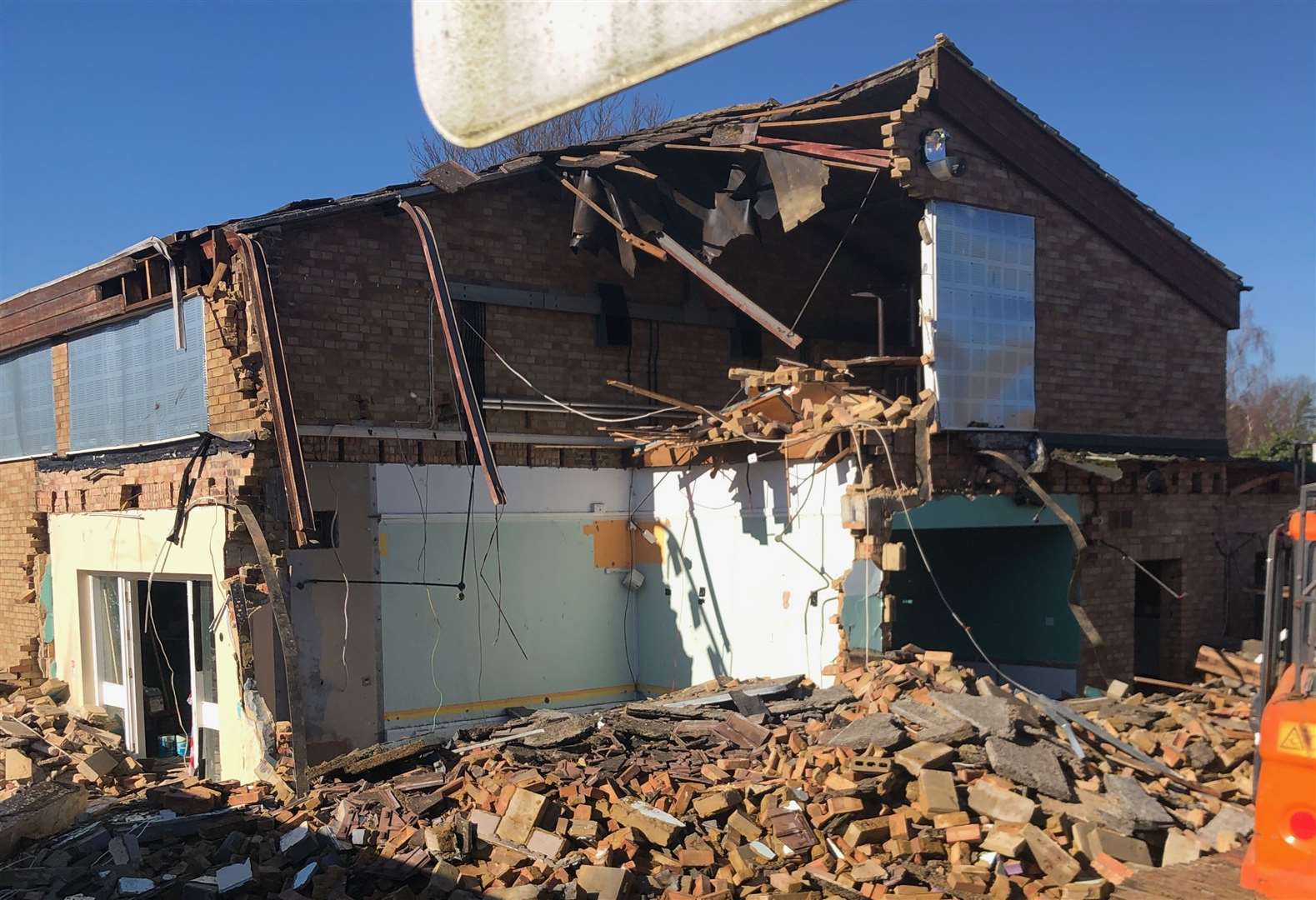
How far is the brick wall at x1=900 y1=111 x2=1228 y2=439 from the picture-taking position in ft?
40.7

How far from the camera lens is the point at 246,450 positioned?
10.9 metres

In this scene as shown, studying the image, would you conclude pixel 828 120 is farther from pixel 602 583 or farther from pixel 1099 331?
pixel 602 583

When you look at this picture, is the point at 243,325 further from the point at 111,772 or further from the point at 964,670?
the point at 964,670

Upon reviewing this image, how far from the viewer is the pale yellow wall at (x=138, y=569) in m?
10.8

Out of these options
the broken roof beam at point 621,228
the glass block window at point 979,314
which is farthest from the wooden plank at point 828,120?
the broken roof beam at point 621,228

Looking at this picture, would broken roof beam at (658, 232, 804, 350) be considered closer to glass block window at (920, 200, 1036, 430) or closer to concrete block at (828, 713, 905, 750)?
glass block window at (920, 200, 1036, 430)

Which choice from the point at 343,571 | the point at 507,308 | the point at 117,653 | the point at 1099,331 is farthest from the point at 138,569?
the point at 1099,331

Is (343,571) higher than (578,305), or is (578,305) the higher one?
(578,305)

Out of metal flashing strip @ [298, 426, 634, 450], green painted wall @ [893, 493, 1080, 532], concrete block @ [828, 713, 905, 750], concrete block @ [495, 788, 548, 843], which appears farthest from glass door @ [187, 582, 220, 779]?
green painted wall @ [893, 493, 1080, 532]

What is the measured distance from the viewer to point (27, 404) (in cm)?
1526

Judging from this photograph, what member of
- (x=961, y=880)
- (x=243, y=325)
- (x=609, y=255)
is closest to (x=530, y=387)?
(x=609, y=255)

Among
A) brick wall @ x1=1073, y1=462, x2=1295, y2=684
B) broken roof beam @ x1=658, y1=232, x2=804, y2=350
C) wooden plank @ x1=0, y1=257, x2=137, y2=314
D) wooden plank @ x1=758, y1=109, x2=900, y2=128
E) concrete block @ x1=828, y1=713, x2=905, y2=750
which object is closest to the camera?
concrete block @ x1=828, y1=713, x2=905, y2=750

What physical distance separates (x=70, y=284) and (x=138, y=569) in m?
4.31

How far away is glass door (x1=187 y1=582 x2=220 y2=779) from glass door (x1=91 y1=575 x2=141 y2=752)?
150cm
